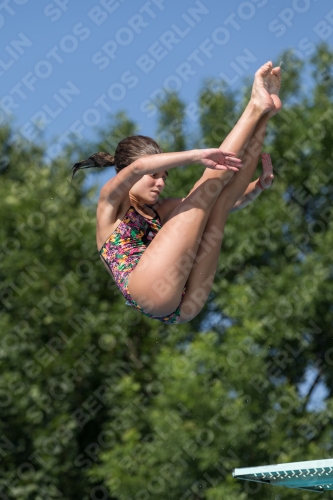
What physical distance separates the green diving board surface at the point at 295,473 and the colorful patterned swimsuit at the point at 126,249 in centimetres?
73

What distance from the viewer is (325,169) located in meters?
12.3

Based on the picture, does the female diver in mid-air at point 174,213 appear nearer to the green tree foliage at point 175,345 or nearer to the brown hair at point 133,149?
the brown hair at point 133,149

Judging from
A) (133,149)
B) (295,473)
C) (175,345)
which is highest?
(133,149)

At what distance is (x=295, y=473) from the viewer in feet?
10.7

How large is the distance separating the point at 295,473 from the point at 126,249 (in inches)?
46.0

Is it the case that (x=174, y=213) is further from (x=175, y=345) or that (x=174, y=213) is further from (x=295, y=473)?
(x=175, y=345)

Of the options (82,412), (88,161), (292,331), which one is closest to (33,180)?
(82,412)

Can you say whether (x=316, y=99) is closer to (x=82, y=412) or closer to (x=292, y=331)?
(x=292, y=331)

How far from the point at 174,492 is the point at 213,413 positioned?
3.47 feet

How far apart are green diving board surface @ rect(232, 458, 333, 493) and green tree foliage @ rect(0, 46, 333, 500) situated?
6.24 meters

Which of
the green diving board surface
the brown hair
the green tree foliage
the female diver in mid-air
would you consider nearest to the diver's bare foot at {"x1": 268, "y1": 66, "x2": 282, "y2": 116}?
the female diver in mid-air

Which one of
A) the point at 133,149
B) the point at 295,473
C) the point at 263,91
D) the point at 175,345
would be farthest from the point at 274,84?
the point at 175,345

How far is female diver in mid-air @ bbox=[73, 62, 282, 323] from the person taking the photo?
3.30 meters

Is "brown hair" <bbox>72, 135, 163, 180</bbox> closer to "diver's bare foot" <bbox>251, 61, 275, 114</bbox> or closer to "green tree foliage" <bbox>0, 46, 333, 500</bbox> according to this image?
"diver's bare foot" <bbox>251, 61, 275, 114</bbox>
